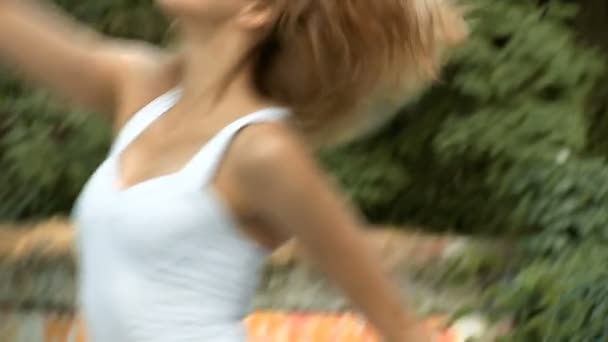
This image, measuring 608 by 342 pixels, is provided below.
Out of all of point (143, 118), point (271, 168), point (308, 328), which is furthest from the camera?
point (308, 328)

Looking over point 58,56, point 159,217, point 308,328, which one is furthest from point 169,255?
point 308,328

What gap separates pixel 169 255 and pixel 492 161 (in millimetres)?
1027

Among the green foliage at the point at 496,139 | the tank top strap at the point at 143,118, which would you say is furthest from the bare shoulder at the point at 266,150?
the green foliage at the point at 496,139

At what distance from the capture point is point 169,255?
30.4 inches

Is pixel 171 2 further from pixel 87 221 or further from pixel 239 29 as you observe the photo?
pixel 87 221

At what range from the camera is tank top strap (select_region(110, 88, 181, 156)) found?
0.87m

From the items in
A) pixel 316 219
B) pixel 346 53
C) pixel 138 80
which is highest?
pixel 138 80

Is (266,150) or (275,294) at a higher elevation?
(275,294)

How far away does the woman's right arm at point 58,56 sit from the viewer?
913 mm

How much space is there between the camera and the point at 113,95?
95 cm

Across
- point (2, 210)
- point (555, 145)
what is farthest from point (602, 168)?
point (2, 210)

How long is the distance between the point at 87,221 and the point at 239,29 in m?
0.22

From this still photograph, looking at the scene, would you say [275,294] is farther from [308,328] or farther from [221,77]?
[221,77]

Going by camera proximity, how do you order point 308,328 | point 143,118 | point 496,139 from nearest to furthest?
point 143,118 → point 308,328 → point 496,139
